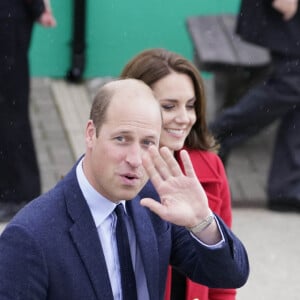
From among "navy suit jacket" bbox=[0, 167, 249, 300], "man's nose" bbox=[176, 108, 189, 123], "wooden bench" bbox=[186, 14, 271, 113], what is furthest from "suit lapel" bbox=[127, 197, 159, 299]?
"wooden bench" bbox=[186, 14, 271, 113]

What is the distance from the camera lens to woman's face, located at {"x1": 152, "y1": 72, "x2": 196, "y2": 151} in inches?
157

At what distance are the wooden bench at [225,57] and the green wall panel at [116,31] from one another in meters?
0.54

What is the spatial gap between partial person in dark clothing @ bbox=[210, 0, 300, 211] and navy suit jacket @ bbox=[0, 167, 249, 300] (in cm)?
366

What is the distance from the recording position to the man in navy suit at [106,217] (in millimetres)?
2879

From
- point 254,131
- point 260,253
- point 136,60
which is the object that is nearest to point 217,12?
point 254,131

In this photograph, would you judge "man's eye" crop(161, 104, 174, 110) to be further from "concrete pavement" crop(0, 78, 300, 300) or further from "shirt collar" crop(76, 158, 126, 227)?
"concrete pavement" crop(0, 78, 300, 300)

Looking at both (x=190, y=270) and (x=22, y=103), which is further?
(x=22, y=103)

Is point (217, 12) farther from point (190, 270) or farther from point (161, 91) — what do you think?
point (190, 270)

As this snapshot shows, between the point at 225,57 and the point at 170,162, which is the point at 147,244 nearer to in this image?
the point at 170,162

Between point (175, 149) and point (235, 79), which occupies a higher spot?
point (175, 149)

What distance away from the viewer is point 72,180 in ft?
10.0

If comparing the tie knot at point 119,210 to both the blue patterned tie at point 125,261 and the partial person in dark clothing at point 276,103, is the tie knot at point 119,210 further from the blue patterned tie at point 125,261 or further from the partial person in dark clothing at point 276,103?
the partial person in dark clothing at point 276,103

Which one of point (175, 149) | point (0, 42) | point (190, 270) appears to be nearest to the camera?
point (190, 270)

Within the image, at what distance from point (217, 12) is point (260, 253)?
2.74 meters
